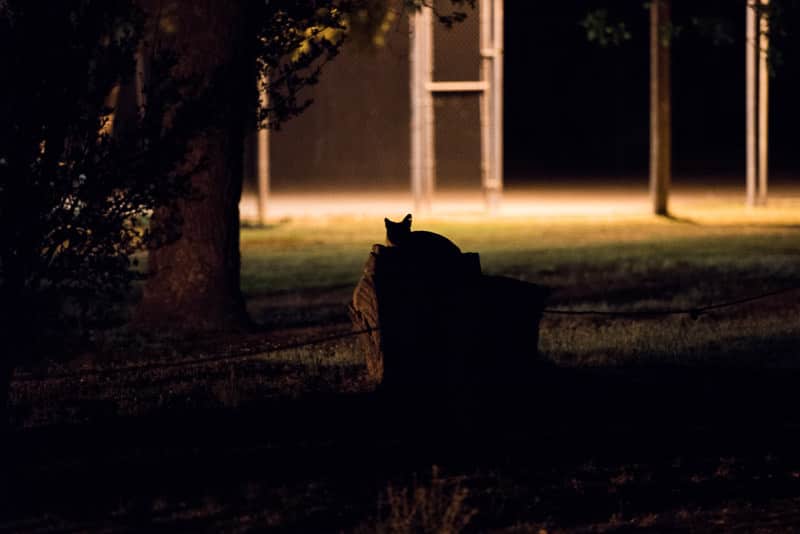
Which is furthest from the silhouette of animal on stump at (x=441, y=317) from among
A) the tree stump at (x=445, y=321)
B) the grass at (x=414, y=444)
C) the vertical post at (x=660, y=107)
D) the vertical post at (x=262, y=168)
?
the vertical post at (x=262, y=168)

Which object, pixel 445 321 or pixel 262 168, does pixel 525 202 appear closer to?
pixel 262 168

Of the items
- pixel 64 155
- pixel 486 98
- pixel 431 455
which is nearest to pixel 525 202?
pixel 486 98

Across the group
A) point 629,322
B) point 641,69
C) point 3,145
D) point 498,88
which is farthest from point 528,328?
point 641,69

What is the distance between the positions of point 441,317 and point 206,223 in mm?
5489

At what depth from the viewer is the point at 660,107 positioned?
27.8 m

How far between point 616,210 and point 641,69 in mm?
14564

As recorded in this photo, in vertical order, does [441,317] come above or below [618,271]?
above

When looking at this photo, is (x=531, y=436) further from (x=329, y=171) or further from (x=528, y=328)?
(x=329, y=171)

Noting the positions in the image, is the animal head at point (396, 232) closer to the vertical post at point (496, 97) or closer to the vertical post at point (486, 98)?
the vertical post at point (486, 98)

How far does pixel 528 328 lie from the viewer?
10.8 meters

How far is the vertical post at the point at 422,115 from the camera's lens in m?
28.5

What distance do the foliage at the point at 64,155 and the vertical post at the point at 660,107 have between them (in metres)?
17.7

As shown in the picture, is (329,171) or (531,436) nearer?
(531,436)

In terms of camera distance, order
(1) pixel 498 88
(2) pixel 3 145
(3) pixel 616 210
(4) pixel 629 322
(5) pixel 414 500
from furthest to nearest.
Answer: (3) pixel 616 210
(1) pixel 498 88
(4) pixel 629 322
(2) pixel 3 145
(5) pixel 414 500
